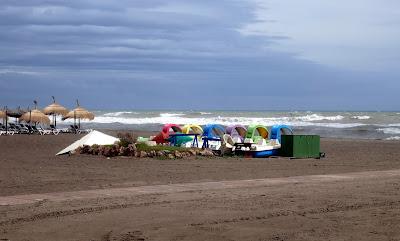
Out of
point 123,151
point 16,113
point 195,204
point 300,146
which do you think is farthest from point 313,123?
point 195,204

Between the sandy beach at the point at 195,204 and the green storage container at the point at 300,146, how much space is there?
5686 mm

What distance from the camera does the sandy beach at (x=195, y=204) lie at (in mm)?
7633

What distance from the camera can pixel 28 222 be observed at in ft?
26.7

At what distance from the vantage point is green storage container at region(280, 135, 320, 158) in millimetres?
22766

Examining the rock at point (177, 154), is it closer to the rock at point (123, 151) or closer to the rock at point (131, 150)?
the rock at point (131, 150)

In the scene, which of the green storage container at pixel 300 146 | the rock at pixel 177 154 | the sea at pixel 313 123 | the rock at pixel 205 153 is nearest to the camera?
the rock at pixel 177 154

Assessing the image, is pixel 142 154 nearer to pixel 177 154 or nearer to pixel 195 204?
pixel 177 154

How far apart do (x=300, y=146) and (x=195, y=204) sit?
13610 mm

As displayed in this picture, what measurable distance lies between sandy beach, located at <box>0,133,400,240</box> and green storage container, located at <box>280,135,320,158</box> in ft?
18.7

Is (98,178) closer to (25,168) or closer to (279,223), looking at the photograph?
(25,168)

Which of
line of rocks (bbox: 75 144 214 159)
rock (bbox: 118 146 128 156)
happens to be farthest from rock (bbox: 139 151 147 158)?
rock (bbox: 118 146 128 156)

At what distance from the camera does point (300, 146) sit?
22922mm

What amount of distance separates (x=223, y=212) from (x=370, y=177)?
6312 mm

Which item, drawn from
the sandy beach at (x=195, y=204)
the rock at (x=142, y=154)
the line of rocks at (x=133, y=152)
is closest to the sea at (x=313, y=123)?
the line of rocks at (x=133, y=152)
